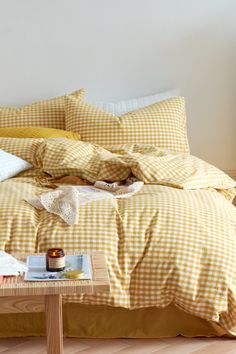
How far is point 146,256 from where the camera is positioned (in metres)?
2.86

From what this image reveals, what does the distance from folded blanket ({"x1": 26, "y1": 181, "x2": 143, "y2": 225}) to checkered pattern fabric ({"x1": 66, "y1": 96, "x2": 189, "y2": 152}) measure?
836 mm

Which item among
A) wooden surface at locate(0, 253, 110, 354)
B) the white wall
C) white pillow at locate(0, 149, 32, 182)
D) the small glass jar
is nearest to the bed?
white pillow at locate(0, 149, 32, 182)

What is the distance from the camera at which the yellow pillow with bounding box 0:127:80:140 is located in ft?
13.4

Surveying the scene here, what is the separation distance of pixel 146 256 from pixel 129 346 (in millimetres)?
375

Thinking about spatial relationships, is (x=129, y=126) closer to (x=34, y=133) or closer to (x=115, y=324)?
(x=34, y=133)

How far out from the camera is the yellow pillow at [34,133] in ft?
13.4

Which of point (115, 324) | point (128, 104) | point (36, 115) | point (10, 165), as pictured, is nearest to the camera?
point (115, 324)

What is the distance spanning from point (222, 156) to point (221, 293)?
2332 millimetres

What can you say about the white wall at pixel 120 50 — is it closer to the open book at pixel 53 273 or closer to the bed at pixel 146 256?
the bed at pixel 146 256

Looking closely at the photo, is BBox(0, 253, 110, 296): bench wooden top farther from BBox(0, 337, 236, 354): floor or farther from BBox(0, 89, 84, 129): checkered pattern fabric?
BBox(0, 89, 84, 129): checkered pattern fabric

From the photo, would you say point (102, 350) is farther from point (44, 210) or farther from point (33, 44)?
point (33, 44)

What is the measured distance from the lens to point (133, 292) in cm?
286

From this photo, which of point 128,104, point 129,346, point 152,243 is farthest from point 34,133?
point 129,346

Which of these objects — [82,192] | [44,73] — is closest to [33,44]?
[44,73]
